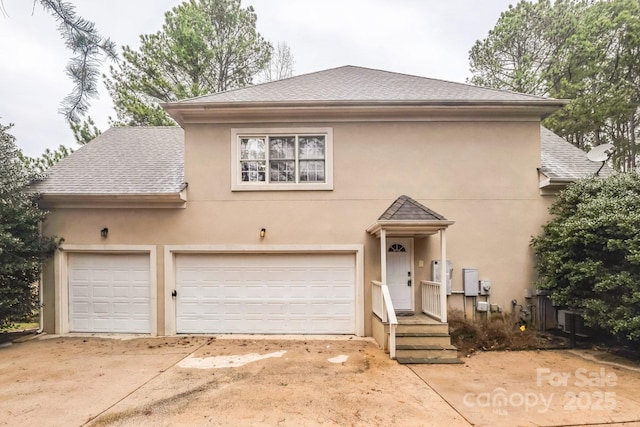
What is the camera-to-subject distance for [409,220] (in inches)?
263

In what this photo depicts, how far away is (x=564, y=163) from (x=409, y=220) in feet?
17.4

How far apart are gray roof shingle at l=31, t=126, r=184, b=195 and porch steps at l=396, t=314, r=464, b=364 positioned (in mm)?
5995

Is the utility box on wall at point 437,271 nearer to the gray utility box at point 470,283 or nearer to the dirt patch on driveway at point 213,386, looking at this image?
the gray utility box at point 470,283

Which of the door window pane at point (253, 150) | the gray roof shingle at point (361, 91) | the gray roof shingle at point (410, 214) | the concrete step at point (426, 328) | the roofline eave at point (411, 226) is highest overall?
the gray roof shingle at point (361, 91)

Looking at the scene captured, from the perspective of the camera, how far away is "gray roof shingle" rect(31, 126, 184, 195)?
8047 mm

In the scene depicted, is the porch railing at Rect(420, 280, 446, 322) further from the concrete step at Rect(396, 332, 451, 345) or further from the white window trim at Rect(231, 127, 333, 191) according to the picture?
the white window trim at Rect(231, 127, 333, 191)

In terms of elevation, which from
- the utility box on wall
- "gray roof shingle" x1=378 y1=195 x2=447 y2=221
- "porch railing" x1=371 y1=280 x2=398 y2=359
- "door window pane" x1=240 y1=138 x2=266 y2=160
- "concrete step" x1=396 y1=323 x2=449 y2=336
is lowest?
"concrete step" x1=396 y1=323 x2=449 y2=336

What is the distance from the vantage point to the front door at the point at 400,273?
789 centimetres

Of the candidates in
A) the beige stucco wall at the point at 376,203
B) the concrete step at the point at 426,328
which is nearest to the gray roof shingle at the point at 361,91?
the beige stucco wall at the point at 376,203

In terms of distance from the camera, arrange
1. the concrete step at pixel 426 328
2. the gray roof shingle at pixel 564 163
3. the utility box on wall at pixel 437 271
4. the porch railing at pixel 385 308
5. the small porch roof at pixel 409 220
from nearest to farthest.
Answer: the porch railing at pixel 385 308 → the concrete step at pixel 426 328 → the small porch roof at pixel 409 220 → the utility box on wall at pixel 437 271 → the gray roof shingle at pixel 564 163

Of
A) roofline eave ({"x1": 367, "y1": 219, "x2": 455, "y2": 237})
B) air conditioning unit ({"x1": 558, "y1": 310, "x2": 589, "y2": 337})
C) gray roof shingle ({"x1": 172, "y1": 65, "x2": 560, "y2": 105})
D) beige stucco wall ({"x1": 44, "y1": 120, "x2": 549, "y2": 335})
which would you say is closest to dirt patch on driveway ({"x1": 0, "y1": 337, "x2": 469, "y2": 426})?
beige stucco wall ({"x1": 44, "y1": 120, "x2": 549, "y2": 335})

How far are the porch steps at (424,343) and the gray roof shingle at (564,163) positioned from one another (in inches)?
185

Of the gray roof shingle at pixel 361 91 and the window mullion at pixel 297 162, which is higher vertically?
the gray roof shingle at pixel 361 91

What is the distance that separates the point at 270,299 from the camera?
7988 millimetres
